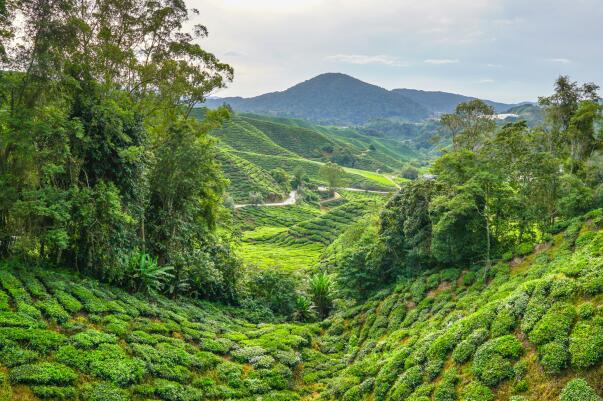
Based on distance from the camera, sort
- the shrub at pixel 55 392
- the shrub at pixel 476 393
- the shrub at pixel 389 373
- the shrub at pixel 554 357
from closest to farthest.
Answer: the shrub at pixel 554 357
the shrub at pixel 476 393
the shrub at pixel 55 392
the shrub at pixel 389 373

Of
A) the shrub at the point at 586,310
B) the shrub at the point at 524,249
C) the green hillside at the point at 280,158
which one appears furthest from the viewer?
the green hillside at the point at 280,158

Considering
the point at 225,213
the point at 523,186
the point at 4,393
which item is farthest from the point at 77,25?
the point at 523,186

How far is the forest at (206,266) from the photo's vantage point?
1246cm

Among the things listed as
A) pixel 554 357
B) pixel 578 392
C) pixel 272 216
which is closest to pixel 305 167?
pixel 272 216

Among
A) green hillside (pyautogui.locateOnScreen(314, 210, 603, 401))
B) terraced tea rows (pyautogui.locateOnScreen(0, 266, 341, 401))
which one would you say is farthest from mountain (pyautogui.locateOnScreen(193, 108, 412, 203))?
green hillside (pyautogui.locateOnScreen(314, 210, 603, 401))

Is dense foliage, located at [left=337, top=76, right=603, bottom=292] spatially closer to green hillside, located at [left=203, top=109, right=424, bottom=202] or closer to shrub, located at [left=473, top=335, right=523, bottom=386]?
shrub, located at [left=473, top=335, right=523, bottom=386]

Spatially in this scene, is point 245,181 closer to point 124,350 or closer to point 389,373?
point 124,350

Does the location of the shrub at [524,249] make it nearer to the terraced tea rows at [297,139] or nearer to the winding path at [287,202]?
the winding path at [287,202]

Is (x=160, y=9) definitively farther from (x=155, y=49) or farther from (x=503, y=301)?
(x=503, y=301)

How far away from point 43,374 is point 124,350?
130 inches

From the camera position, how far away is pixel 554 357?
34.0 feet

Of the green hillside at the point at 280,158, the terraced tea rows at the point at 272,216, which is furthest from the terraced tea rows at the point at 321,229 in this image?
the green hillside at the point at 280,158

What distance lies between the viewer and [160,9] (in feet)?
88.0

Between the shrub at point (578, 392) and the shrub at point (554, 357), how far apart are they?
1.89ft
